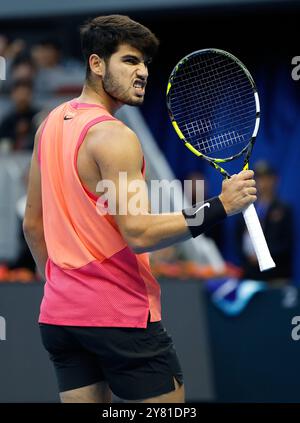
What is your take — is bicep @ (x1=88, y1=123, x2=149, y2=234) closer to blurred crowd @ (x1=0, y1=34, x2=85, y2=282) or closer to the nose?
the nose

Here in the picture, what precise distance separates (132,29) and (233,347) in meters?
3.55

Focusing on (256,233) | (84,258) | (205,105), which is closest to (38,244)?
(84,258)

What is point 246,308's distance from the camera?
277 inches

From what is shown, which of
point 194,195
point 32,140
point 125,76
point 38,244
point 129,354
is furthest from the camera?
point 194,195

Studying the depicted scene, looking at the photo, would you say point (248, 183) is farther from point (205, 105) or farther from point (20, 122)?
point (20, 122)

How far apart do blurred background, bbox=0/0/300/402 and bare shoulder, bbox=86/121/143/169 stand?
328cm

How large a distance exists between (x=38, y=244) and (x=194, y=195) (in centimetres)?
490

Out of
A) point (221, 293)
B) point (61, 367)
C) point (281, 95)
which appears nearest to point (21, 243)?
point (221, 293)

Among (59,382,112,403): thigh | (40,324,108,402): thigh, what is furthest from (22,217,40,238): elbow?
(59,382,112,403): thigh

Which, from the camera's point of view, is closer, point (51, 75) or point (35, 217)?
point (35, 217)

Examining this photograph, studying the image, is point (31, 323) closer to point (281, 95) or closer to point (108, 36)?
point (108, 36)

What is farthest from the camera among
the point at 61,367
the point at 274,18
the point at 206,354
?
the point at 274,18

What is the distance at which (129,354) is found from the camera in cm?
392

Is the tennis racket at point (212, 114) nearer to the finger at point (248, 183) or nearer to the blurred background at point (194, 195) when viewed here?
the finger at point (248, 183)
